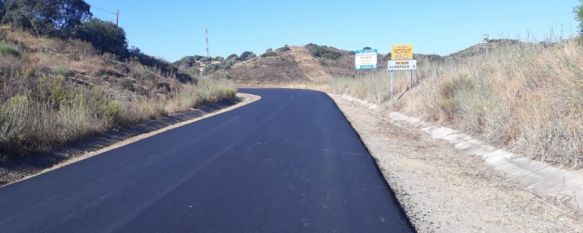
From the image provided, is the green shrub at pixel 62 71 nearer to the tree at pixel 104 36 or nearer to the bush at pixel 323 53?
the tree at pixel 104 36

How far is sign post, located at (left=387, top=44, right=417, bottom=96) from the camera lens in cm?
2962

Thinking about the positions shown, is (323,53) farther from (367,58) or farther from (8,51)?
(8,51)

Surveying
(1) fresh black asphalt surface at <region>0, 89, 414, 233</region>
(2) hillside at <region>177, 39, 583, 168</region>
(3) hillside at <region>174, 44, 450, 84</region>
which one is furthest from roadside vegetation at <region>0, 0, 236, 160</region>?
(3) hillside at <region>174, 44, 450, 84</region>

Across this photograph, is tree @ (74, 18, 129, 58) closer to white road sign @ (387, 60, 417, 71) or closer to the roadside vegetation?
the roadside vegetation

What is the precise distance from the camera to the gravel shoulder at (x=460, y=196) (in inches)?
277

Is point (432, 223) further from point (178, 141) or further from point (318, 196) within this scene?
point (178, 141)

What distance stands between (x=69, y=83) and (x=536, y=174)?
1955 centimetres

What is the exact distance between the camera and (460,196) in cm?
866

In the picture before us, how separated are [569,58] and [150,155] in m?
8.90

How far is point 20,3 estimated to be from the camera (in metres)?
38.0

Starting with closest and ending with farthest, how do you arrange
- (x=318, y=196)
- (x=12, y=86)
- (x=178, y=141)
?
(x=318, y=196)
(x=178, y=141)
(x=12, y=86)

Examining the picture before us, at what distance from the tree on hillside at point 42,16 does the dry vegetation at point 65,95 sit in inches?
92.5

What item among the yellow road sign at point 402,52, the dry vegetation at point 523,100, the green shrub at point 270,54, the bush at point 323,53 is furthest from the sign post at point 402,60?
the bush at point 323,53

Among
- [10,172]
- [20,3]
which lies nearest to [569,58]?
[10,172]
